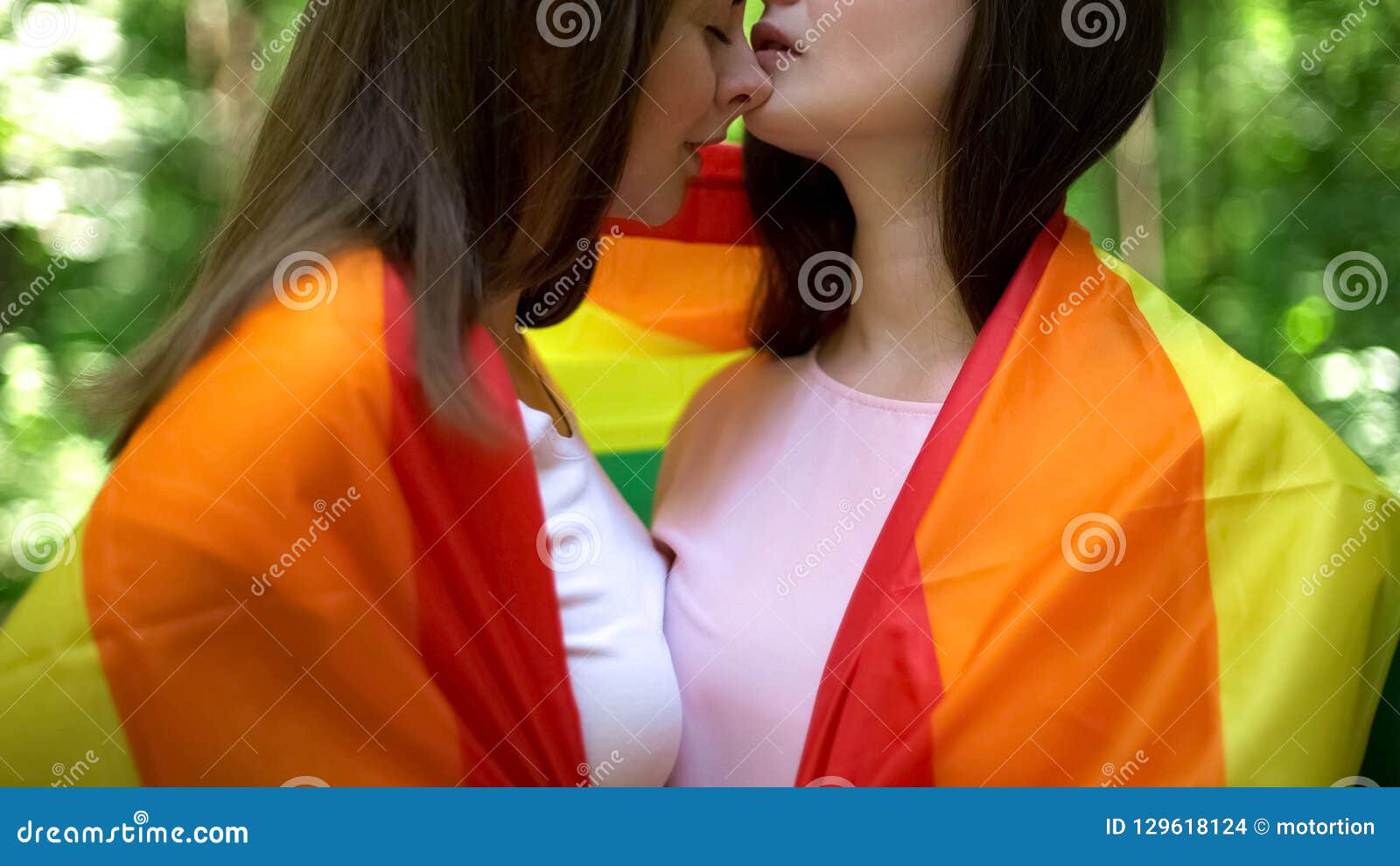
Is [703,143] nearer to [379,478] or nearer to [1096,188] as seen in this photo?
[379,478]

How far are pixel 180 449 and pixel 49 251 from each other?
200cm

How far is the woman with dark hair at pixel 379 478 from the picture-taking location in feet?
3.73

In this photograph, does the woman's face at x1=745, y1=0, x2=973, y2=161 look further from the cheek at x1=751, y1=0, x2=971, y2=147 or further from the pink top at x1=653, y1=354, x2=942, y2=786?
the pink top at x1=653, y1=354, x2=942, y2=786

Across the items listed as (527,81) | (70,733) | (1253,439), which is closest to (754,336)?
(527,81)

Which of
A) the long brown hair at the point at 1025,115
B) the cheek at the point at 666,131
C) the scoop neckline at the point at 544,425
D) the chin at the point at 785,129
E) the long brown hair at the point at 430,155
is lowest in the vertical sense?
the scoop neckline at the point at 544,425

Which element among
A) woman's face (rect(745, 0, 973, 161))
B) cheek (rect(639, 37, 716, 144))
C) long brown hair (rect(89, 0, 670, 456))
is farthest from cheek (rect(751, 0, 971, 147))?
long brown hair (rect(89, 0, 670, 456))

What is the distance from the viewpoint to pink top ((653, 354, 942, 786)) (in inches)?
55.4

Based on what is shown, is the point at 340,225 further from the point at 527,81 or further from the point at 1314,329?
the point at 1314,329

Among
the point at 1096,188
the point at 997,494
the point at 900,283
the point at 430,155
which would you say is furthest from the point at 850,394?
the point at 1096,188

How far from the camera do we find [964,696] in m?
1.26

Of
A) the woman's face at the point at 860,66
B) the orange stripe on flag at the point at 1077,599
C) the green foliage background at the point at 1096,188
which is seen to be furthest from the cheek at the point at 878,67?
the green foliage background at the point at 1096,188

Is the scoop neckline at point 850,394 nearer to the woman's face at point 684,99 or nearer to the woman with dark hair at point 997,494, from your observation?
the woman with dark hair at point 997,494

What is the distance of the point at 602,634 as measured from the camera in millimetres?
1382

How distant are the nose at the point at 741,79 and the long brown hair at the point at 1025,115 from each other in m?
0.22
